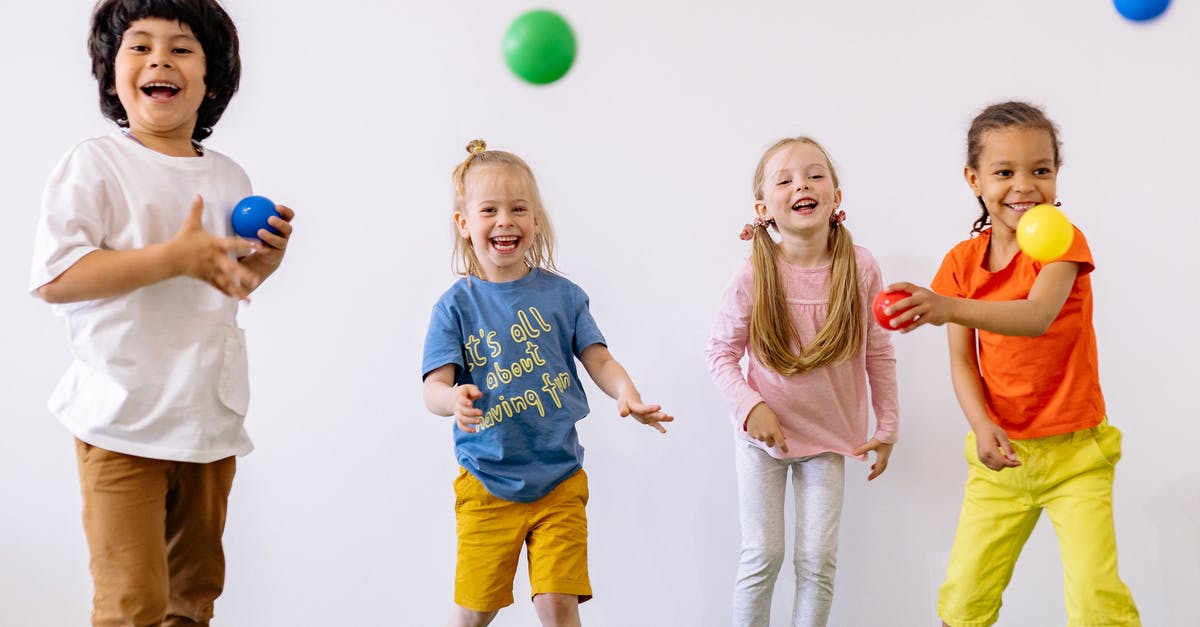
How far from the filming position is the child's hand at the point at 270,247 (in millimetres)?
1746

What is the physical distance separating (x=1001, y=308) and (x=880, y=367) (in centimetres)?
45

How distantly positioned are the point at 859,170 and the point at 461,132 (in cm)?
96

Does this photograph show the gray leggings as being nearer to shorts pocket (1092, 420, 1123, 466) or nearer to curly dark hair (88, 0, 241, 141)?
shorts pocket (1092, 420, 1123, 466)

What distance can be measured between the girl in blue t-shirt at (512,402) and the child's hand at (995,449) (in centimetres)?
59

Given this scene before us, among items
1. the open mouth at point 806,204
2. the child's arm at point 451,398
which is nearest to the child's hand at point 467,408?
the child's arm at point 451,398

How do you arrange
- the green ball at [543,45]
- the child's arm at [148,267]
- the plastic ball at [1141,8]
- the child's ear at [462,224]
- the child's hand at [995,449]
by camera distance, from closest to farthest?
1. the child's arm at [148,267]
2. the child's hand at [995,449]
3. the child's ear at [462,224]
4. the plastic ball at [1141,8]
5. the green ball at [543,45]

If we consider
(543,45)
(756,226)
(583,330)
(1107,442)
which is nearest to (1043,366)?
(1107,442)

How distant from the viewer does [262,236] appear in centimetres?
173

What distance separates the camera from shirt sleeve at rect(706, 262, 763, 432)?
87.0 inches

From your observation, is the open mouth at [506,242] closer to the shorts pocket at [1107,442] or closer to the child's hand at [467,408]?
the child's hand at [467,408]

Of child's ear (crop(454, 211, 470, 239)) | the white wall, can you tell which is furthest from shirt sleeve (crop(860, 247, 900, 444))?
child's ear (crop(454, 211, 470, 239))

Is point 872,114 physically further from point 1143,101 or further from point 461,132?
point 461,132

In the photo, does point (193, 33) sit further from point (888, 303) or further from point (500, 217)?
point (888, 303)

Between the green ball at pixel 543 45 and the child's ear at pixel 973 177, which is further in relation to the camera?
the green ball at pixel 543 45
